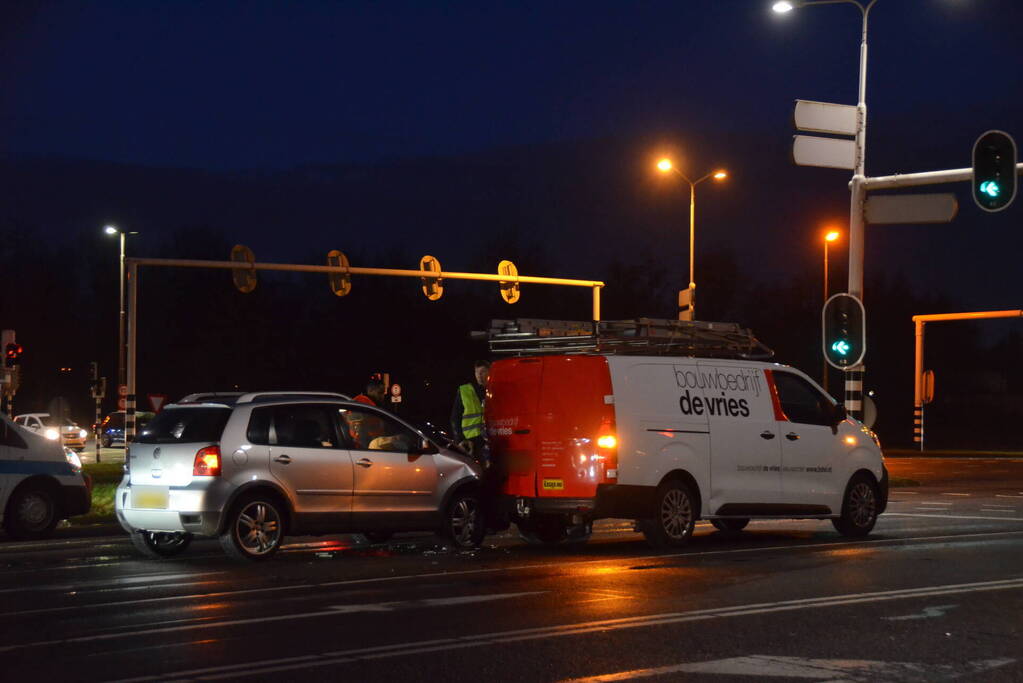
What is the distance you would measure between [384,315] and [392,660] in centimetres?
8616

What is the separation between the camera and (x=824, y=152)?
23234 millimetres

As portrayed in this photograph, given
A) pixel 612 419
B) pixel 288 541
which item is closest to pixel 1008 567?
pixel 612 419

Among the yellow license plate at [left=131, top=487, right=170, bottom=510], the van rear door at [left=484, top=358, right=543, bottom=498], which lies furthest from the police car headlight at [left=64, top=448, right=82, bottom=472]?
the van rear door at [left=484, top=358, right=543, bottom=498]

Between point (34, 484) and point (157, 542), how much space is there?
3365 millimetres

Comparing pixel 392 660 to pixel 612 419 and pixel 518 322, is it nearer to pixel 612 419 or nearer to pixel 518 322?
pixel 612 419

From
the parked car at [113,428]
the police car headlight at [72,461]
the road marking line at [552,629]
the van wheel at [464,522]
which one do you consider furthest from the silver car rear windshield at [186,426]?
the parked car at [113,428]

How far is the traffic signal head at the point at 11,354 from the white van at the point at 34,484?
12668 millimetres

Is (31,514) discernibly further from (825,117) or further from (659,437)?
(825,117)

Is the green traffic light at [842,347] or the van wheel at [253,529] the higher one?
the green traffic light at [842,347]

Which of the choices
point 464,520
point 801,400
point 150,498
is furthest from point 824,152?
point 150,498

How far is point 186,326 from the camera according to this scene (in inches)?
3575

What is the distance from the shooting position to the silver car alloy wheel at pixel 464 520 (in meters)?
15.1

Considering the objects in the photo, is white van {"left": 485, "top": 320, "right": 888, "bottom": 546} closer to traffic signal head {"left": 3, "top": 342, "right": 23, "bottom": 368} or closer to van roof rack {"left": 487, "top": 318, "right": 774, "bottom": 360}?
van roof rack {"left": 487, "top": 318, "right": 774, "bottom": 360}

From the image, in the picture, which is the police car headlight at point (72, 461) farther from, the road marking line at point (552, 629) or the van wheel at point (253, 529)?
the road marking line at point (552, 629)
